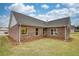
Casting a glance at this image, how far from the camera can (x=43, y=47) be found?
3334 mm

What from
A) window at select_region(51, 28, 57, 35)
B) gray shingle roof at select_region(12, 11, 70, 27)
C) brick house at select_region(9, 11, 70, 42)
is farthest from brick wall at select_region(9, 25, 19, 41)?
window at select_region(51, 28, 57, 35)

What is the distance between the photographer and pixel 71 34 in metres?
3.32

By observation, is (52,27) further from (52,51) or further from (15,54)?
(15,54)

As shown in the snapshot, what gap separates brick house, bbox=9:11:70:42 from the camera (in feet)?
10.8

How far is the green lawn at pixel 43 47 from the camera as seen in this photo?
3.30 m

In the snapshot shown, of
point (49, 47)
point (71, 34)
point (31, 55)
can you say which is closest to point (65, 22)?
point (71, 34)

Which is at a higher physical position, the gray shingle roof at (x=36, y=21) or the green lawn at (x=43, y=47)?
the gray shingle roof at (x=36, y=21)

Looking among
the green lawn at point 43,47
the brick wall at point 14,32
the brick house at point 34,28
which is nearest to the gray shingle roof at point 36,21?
the brick house at point 34,28

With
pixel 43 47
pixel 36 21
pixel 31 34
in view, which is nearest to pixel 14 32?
pixel 31 34

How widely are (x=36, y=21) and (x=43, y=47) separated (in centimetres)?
41

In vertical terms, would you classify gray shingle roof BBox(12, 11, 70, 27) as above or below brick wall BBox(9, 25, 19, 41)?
above

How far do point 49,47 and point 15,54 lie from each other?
52 centimetres

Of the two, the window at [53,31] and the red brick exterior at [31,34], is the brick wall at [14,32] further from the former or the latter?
the window at [53,31]

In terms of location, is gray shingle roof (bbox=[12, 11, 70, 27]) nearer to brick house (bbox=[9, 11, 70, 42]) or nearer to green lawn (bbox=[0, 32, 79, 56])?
brick house (bbox=[9, 11, 70, 42])
